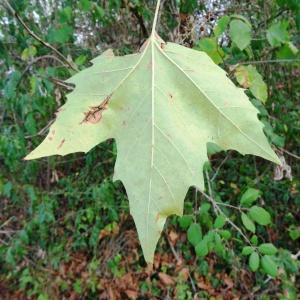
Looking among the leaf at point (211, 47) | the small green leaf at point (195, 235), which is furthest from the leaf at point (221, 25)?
the small green leaf at point (195, 235)

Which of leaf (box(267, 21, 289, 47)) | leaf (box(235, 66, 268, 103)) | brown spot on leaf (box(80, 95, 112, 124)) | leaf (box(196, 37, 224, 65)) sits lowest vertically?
leaf (box(235, 66, 268, 103))

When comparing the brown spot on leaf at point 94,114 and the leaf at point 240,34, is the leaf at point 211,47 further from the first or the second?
the brown spot on leaf at point 94,114

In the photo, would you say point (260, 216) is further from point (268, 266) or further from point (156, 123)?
point (156, 123)

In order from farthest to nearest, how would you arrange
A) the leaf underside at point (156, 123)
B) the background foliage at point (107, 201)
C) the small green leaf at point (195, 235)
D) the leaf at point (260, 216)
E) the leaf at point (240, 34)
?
1. the background foliage at point (107, 201)
2. the small green leaf at point (195, 235)
3. the leaf at point (260, 216)
4. the leaf at point (240, 34)
5. the leaf underside at point (156, 123)

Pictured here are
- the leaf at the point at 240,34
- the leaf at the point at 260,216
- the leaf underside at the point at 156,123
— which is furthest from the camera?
the leaf at the point at 260,216

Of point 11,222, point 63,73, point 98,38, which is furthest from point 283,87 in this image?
point 11,222

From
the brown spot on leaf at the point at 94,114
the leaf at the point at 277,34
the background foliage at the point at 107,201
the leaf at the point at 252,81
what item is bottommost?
the background foliage at the point at 107,201

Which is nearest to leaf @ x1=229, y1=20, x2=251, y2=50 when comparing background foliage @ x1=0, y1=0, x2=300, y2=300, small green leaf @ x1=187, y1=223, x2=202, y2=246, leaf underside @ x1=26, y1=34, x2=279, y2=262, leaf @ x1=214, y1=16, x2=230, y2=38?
leaf @ x1=214, y1=16, x2=230, y2=38

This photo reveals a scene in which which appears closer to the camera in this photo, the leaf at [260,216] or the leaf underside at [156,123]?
the leaf underside at [156,123]

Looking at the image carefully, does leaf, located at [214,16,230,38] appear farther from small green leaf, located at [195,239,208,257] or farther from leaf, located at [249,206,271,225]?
small green leaf, located at [195,239,208,257]
